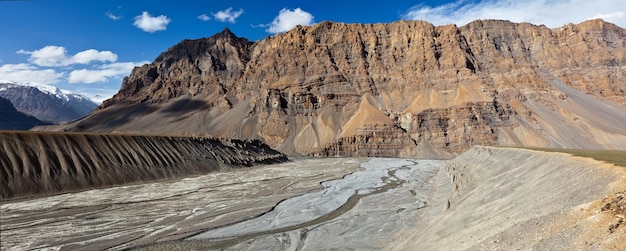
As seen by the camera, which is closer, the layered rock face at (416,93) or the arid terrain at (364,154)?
the arid terrain at (364,154)

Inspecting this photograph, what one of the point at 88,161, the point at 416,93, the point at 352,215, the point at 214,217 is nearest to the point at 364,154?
the point at 416,93

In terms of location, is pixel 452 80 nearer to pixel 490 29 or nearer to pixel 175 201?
pixel 490 29

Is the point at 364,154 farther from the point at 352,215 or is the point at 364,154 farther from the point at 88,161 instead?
the point at 352,215

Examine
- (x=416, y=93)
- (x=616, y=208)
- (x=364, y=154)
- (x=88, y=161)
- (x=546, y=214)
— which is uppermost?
(x=416, y=93)

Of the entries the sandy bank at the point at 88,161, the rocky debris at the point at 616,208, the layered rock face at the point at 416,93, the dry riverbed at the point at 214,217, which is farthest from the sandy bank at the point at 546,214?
the layered rock face at the point at 416,93

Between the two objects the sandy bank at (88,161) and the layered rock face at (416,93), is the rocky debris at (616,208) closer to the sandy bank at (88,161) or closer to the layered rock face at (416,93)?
the sandy bank at (88,161)

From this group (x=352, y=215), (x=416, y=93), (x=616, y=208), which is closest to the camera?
(x=616, y=208)
